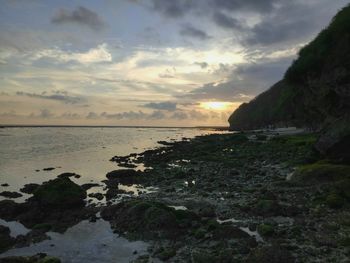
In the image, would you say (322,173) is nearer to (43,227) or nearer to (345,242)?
(345,242)

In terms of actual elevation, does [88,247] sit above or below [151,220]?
below

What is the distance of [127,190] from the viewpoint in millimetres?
32906

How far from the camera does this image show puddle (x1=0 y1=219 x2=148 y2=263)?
16747 millimetres

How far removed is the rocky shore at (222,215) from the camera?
15.9m

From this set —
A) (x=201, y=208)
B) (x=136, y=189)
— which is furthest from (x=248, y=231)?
(x=136, y=189)

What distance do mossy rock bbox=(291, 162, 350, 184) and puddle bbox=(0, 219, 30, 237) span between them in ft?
60.0

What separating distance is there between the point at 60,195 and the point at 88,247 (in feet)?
30.0

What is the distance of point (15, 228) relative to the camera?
21984 mm

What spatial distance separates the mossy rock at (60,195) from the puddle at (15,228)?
3.19 metres

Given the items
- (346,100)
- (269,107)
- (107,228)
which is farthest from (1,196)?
(269,107)

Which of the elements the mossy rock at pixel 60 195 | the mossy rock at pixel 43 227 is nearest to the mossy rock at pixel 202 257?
the mossy rock at pixel 43 227

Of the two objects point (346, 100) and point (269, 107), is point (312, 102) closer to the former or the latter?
point (346, 100)

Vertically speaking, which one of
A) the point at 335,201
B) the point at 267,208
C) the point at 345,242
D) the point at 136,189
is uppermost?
the point at 335,201

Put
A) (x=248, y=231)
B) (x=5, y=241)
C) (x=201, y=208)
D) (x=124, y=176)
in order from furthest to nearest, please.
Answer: (x=124, y=176)
(x=201, y=208)
(x=5, y=241)
(x=248, y=231)
